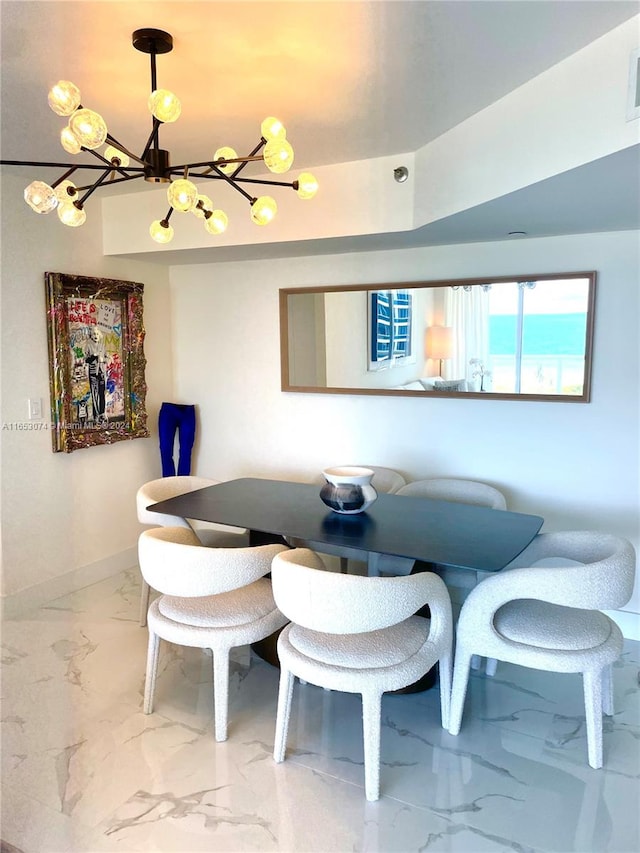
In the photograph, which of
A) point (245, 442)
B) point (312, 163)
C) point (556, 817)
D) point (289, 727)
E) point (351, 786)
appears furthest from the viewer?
point (245, 442)

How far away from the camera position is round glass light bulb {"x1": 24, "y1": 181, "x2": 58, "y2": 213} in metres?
1.74

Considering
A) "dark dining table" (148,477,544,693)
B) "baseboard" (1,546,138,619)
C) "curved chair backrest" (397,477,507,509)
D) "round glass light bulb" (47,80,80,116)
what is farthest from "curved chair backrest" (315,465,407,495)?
"round glass light bulb" (47,80,80,116)

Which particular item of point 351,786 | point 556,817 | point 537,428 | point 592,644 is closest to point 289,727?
point 351,786

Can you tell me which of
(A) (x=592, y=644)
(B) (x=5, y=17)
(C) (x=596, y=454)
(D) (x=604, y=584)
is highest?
(B) (x=5, y=17)

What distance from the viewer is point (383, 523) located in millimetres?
2543

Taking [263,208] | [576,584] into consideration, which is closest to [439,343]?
[263,208]

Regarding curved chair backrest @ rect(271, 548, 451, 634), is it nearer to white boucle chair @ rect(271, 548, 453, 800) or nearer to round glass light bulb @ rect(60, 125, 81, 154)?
white boucle chair @ rect(271, 548, 453, 800)

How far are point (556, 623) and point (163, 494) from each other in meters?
1.95

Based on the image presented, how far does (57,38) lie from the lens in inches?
68.4

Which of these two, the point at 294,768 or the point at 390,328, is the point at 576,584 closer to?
the point at 294,768

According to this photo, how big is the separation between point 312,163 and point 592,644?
2429 mm

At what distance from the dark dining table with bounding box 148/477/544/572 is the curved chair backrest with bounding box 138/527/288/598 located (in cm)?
27

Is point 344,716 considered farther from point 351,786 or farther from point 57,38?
point 57,38

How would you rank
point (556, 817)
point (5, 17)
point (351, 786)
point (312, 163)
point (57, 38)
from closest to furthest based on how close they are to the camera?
point (5, 17)
point (57, 38)
point (556, 817)
point (351, 786)
point (312, 163)
